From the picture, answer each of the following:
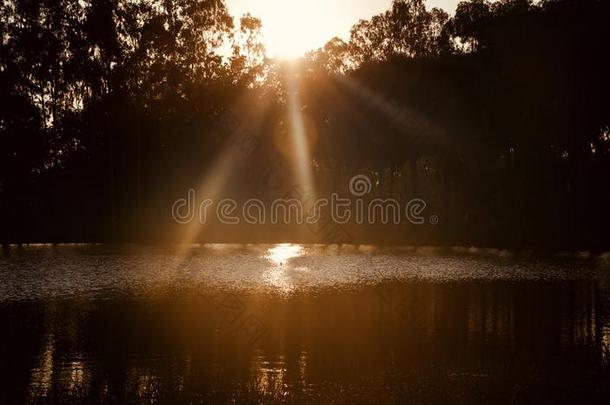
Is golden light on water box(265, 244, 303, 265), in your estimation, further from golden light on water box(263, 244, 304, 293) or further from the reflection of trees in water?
the reflection of trees in water

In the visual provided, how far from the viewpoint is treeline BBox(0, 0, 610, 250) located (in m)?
64.2

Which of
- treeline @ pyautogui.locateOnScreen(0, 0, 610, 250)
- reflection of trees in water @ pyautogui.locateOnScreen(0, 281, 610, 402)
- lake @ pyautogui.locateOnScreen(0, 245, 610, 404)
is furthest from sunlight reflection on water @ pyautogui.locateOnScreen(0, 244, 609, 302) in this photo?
treeline @ pyautogui.locateOnScreen(0, 0, 610, 250)

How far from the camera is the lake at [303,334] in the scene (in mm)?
14922

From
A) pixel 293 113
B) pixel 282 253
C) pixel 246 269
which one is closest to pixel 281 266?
pixel 246 269

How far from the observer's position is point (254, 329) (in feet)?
74.4

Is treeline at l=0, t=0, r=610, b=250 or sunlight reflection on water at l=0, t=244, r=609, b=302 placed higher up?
treeline at l=0, t=0, r=610, b=250

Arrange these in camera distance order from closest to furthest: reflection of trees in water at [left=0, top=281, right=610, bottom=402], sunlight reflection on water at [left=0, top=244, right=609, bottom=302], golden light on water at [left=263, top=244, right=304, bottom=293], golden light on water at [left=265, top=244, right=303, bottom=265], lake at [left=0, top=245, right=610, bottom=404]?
lake at [left=0, top=245, right=610, bottom=404] < reflection of trees in water at [left=0, top=281, right=610, bottom=402] < sunlight reflection on water at [left=0, top=244, right=609, bottom=302] < golden light on water at [left=263, top=244, right=304, bottom=293] < golden light on water at [left=265, top=244, right=303, bottom=265]

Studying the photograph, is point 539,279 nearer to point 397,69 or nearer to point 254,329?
point 254,329

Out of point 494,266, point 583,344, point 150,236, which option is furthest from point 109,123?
point 583,344

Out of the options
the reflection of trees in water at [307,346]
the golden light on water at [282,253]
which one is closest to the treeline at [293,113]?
the golden light on water at [282,253]

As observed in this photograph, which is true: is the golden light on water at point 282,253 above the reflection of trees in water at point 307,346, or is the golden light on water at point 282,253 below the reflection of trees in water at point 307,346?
above

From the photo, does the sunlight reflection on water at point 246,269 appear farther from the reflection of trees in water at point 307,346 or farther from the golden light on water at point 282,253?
the reflection of trees in water at point 307,346

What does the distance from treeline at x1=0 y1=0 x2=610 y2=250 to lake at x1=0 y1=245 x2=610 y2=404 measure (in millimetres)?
22879

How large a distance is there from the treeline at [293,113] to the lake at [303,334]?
22879 millimetres
